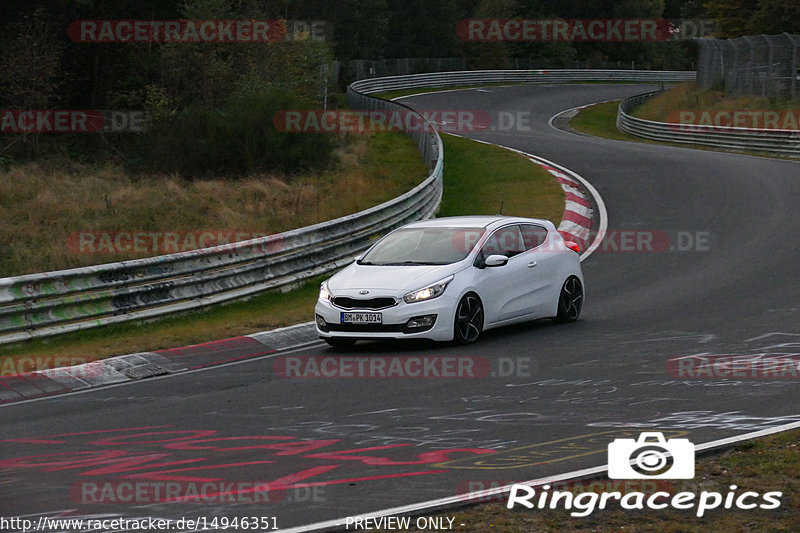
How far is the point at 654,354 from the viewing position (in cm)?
1191

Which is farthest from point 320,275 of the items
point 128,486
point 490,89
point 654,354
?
point 490,89

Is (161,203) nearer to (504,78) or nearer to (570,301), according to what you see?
(570,301)

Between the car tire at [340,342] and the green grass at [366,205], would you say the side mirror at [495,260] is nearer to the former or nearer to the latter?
the car tire at [340,342]

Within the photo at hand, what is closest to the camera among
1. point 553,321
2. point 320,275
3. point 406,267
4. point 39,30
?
point 406,267

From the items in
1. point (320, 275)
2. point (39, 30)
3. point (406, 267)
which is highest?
point (39, 30)

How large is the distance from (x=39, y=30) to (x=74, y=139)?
444 cm

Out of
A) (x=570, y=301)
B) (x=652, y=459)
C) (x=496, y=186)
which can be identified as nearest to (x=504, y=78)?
(x=496, y=186)

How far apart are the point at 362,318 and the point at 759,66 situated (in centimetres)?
3565

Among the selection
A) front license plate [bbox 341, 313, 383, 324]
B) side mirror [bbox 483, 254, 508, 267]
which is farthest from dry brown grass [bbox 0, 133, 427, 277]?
side mirror [bbox 483, 254, 508, 267]

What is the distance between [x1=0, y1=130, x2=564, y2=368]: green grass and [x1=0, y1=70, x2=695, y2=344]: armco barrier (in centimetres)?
19

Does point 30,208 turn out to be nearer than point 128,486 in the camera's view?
No

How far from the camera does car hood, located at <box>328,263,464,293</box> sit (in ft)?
42.3

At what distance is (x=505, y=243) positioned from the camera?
1424cm

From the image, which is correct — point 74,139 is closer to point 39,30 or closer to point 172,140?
point 39,30
